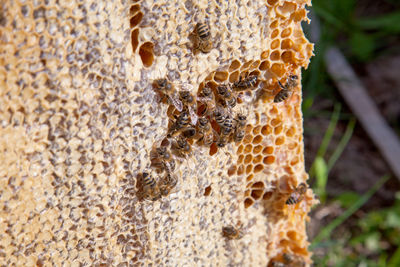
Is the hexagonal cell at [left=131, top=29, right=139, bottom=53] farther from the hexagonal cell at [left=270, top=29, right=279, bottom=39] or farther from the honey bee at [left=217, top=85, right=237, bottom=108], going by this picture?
the hexagonal cell at [left=270, top=29, right=279, bottom=39]

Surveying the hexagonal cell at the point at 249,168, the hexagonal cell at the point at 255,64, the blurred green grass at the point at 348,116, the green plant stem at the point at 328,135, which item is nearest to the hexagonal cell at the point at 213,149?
the hexagonal cell at the point at 249,168

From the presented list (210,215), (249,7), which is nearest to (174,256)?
(210,215)

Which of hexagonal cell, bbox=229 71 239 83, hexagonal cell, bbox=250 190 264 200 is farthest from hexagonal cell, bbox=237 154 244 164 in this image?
hexagonal cell, bbox=229 71 239 83

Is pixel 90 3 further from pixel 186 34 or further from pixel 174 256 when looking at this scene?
pixel 174 256

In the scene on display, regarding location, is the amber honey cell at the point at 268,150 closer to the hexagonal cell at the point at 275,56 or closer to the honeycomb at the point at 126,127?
the honeycomb at the point at 126,127

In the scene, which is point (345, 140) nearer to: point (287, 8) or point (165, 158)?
point (287, 8)
